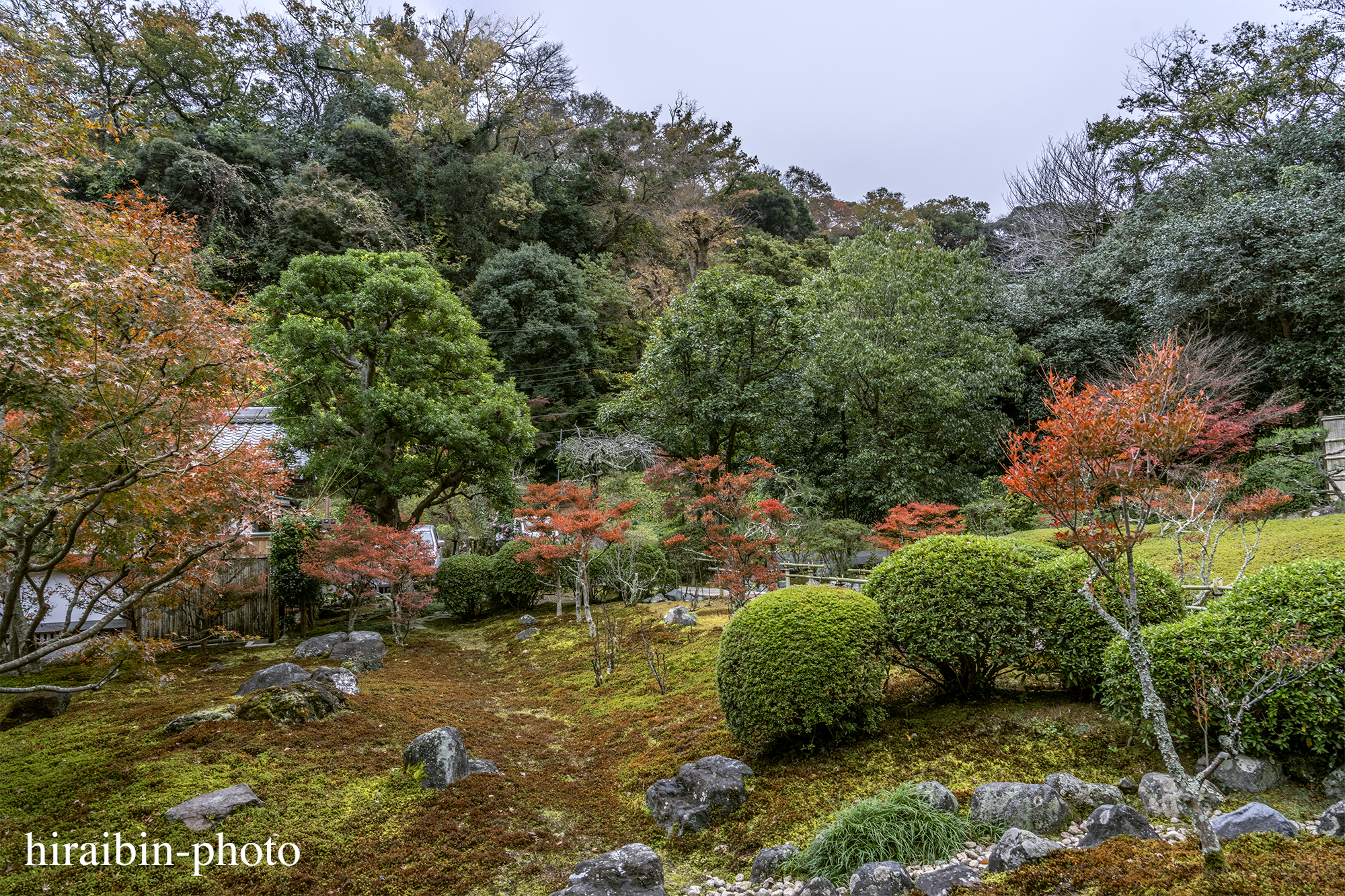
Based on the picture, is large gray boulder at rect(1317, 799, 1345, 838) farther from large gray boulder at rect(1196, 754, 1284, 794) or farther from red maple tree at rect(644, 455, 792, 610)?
red maple tree at rect(644, 455, 792, 610)

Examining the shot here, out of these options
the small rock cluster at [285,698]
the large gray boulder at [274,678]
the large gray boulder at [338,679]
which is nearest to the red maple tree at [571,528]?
the large gray boulder at [338,679]

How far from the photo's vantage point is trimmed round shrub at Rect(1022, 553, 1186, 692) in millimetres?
4469

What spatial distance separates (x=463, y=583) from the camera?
12648mm

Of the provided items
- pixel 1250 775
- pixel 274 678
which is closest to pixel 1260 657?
pixel 1250 775

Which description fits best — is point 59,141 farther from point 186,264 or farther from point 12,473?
point 12,473

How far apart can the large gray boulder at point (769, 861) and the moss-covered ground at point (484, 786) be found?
168mm

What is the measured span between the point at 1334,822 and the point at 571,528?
757 centimetres

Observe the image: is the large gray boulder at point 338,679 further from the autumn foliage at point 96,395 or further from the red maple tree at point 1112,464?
the red maple tree at point 1112,464

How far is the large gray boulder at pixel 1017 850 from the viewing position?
2.96 m

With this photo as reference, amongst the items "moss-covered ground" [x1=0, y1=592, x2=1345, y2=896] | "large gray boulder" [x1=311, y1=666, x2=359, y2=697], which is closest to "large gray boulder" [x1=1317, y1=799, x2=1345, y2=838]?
"moss-covered ground" [x1=0, y1=592, x2=1345, y2=896]

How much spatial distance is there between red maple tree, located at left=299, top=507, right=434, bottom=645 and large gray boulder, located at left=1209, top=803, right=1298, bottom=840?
9.39 m

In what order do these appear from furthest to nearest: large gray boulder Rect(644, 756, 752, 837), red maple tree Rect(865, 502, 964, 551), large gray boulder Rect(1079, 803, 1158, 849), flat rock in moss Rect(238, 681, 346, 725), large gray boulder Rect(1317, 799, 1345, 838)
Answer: red maple tree Rect(865, 502, 964, 551), flat rock in moss Rect(238, 681, 346, 725), large gray boulder Rect(644, 756, 752, 837), large gray boulder Rect(1079, 803, 1158, 849), large gray boulder Rect(1317, 799, 1345, 838)

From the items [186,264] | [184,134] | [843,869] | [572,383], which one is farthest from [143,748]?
[184,134]

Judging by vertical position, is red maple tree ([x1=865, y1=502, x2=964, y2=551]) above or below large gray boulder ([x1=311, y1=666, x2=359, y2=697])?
above
